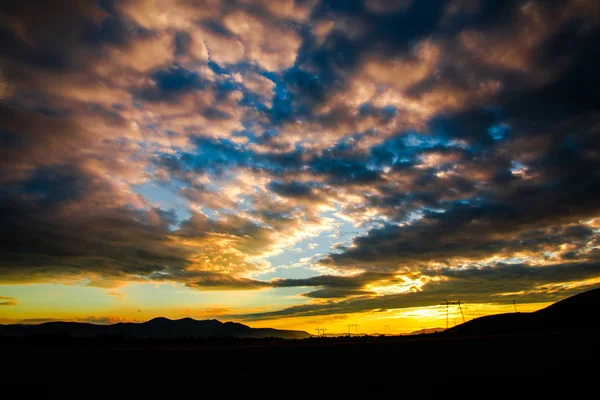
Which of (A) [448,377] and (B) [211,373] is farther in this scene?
(B) [211,373]

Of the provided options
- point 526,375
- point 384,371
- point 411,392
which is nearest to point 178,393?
point 411,392

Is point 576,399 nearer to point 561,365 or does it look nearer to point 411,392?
point 411,392

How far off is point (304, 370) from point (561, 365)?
36327mm

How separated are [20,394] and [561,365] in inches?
2696

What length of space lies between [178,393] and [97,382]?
1486cm

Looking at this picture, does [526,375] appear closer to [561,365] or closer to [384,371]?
[561,365]

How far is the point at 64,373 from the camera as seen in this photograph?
57469 millimetres

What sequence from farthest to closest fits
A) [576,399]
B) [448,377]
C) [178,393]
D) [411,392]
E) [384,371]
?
[384,371], [448,377], [178,393], [411,392], [576,399]

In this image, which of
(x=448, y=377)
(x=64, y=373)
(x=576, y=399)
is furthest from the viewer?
(x=64, y=373)

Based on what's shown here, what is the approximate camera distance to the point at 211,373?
2114 inches

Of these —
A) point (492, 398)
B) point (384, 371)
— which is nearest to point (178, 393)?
point (384, 371)

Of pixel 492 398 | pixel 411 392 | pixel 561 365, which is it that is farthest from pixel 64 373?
pixel 561 365

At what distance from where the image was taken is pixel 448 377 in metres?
45.4

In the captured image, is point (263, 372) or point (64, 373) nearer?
point (263, 372)
